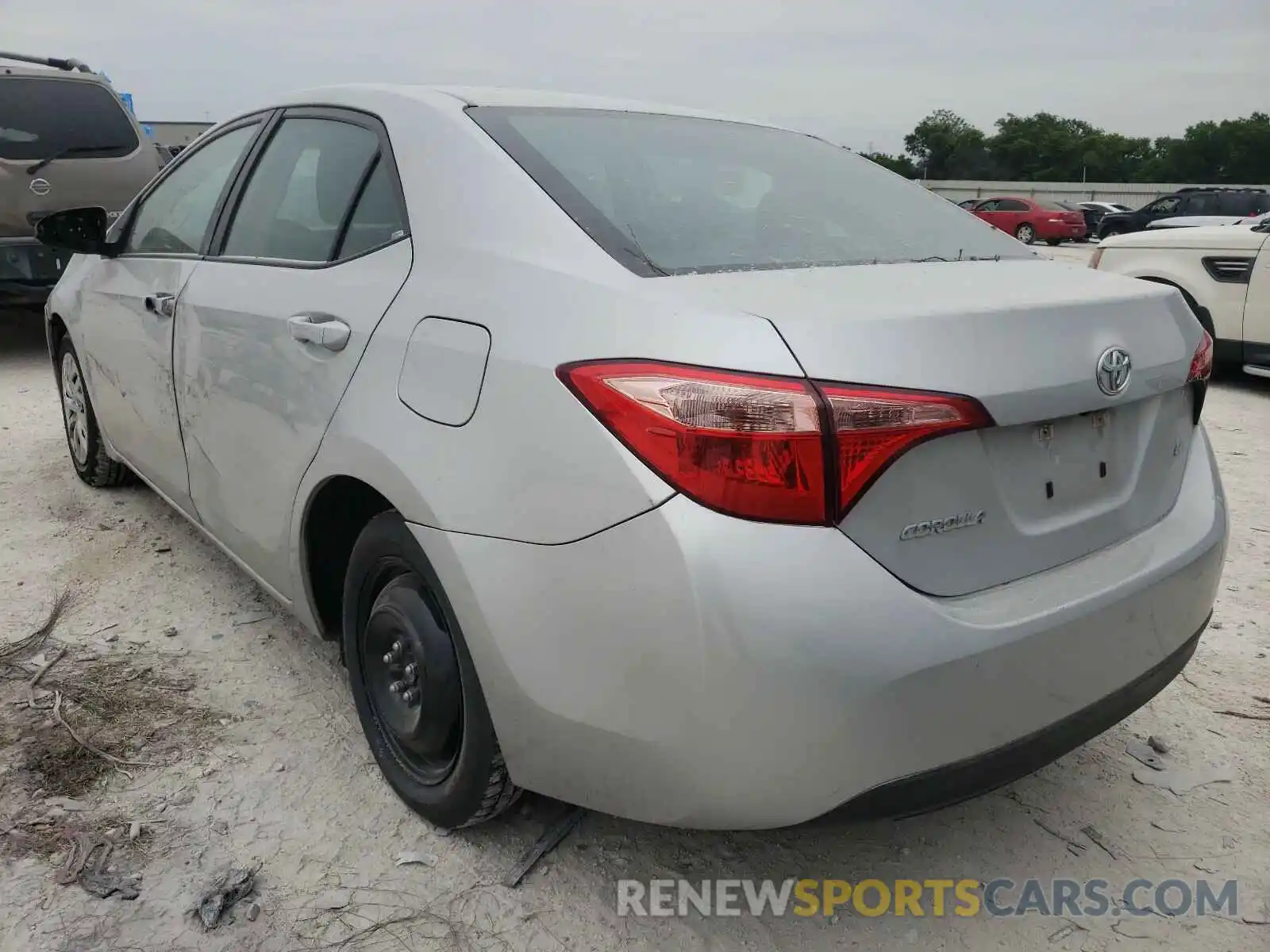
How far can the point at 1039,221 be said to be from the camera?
2778 cm

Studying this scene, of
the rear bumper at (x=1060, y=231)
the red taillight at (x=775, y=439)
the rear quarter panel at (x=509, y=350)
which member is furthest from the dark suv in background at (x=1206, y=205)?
the red taillight at (x=775, y=439)

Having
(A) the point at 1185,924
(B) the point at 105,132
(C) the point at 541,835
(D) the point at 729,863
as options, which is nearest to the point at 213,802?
(C) the point at 541,835

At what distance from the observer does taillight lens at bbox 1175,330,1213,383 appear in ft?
6.48

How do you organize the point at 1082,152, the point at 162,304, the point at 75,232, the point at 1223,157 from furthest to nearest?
1. the point at 1082,152
2. the point at 1223,157
3. the point at 75,232
4. the point at 162,304

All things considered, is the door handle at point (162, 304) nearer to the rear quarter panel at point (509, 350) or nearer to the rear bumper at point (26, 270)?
the rear quarter panel at point (509, 350)

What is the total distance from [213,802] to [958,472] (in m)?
1.81

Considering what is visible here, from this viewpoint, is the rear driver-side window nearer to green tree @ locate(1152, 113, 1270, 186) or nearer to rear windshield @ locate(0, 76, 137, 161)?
rear windshield @ locate(0, 76, 137, 161)

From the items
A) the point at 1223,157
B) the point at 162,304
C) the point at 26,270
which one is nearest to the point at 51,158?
the point at 26,270

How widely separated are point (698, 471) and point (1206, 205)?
2540cm

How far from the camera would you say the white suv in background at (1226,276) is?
6.61m

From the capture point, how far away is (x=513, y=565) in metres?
1.65

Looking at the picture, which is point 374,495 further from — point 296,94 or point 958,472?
point 296,94

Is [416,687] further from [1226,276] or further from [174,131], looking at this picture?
[174,131]

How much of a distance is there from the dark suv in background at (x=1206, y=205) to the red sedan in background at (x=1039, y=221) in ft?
4.40
